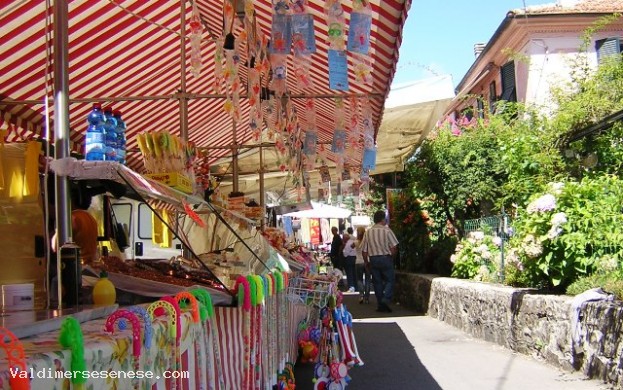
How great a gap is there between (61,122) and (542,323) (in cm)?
603

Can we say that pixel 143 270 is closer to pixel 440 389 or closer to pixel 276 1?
pixel 276 1

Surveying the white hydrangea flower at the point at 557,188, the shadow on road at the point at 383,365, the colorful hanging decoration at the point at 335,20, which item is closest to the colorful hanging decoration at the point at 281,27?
the colorful hanging decoration at the point at 335,20

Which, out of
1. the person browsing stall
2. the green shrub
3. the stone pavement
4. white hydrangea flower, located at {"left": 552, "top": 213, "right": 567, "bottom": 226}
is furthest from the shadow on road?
the person browsing stall

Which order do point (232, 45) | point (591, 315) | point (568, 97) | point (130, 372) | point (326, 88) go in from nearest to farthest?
1. point (130, 372)
2. point (232, 45)
3. point (591, 315)
4. point (326, 88)
5. point (568, 97)

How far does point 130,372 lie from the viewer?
221cm

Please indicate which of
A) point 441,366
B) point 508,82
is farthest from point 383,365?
point 508,82

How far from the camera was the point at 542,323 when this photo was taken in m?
7.77

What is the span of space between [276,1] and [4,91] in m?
4.28

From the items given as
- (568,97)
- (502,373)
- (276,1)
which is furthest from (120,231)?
(568,97)

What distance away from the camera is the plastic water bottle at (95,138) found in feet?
13.9

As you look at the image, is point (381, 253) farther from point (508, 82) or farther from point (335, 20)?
point (508, 82)

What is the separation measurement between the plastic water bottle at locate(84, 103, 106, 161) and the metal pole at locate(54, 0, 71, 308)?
2.11ft

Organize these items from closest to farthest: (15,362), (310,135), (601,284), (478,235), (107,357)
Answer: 1. (15,362)
2. (107,357)
3. (601,284)
4. (310,135)
5. (478,235)

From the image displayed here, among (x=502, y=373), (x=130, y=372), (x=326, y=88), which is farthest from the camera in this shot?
(x=326, y=88)
